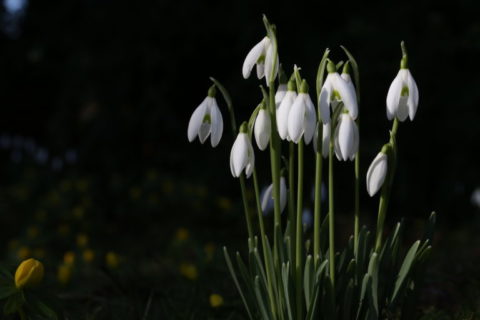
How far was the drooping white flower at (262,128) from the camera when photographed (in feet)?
5.28

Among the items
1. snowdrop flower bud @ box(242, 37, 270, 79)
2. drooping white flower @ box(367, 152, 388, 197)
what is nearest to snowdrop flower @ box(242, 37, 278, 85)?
snowdrop flower bud @ box(242, 37, 270, 79)

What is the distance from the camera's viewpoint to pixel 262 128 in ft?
5.29

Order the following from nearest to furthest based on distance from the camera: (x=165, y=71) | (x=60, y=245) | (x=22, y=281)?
(x=22, y=281) → (x=60, y=245) → (x=165, y=71)

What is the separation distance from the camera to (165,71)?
585 centimetres

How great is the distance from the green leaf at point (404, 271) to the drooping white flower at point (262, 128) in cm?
45

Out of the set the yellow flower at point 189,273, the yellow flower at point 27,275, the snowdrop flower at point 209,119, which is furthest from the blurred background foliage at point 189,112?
the snowdrop flower at point 209,119

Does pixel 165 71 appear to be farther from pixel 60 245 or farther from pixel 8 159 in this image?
pixel 8 159

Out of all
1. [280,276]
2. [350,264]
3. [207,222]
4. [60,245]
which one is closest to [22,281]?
[280,276]

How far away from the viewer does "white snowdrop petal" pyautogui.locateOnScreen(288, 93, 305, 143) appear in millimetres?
1442

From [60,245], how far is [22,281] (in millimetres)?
3558

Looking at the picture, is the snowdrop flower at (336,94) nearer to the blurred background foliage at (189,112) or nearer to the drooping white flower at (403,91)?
the drooping white flower at (403,91)

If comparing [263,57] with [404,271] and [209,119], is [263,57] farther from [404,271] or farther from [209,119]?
[404,271]

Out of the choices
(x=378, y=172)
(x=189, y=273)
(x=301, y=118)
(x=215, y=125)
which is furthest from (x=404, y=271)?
(x=189, y=273)

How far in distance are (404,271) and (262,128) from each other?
506mm
